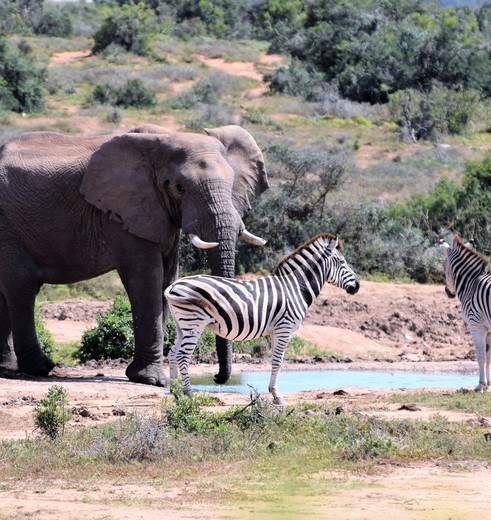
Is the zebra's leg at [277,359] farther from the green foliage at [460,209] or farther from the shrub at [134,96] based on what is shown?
the shrub at [134,96]

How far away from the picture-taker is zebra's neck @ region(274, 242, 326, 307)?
44.2 feet

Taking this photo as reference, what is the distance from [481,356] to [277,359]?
2694mm

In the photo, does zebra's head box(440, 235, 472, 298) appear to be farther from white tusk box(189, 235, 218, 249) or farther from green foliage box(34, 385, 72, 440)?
green foliage box(34, 385, 72, 440)

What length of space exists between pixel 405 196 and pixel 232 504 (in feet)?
84.0

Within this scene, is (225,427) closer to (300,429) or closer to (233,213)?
(300,429)

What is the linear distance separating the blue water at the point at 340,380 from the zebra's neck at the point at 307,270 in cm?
229

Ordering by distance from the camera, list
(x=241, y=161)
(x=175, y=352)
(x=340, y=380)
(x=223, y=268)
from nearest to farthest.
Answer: (x=175, y=352)
(x=223, y=268)
(x=241, y=161)
(x=340, y=380)

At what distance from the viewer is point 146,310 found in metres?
14.9

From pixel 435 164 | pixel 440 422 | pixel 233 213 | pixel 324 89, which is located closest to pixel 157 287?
pixel 233 213

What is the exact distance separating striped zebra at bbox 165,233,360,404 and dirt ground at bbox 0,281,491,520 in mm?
726

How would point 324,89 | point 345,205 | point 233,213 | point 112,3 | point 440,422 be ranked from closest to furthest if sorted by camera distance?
point 440,422, point 233,213, point 345,205, point 324,89, point 112,3

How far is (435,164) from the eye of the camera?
39156 millimetres

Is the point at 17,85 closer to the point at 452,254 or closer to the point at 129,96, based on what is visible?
the point at 129,96

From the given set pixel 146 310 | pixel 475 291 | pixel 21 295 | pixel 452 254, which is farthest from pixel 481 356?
pixel 21 295
